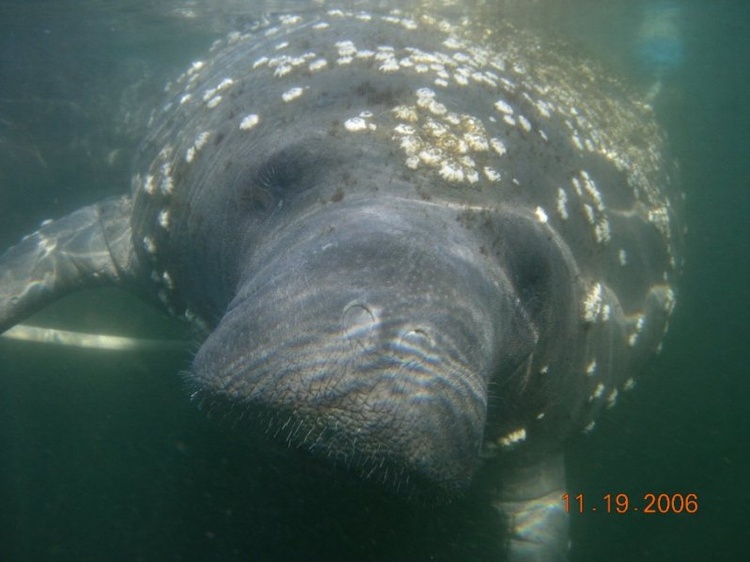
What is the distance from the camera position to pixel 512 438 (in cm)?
420

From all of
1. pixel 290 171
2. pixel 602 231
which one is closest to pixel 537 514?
pixel 602 231

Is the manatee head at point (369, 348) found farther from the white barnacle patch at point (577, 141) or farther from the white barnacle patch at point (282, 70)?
the white barnacle patch at point (577, 141)

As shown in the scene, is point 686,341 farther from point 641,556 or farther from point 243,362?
point 243,362

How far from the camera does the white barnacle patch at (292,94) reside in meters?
4.00

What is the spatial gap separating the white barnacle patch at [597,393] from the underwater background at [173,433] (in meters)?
0.97

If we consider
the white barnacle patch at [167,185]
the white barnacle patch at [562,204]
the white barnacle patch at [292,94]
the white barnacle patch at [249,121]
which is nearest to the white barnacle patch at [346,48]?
the white barnacle patch at [292,94]

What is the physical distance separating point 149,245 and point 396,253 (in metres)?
3.11

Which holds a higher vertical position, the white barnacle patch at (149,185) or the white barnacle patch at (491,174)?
the white barnacle patch at (491,174)

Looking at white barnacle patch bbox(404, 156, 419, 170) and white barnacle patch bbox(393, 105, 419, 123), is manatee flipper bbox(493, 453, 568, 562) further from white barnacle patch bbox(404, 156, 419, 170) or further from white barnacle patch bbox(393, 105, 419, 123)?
white barnacle patch bbox(393, 105, 419, 123)

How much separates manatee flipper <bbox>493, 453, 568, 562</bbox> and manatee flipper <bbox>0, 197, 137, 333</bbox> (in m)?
4.34

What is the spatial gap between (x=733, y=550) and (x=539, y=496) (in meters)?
6.10

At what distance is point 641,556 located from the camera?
8.66 metres
